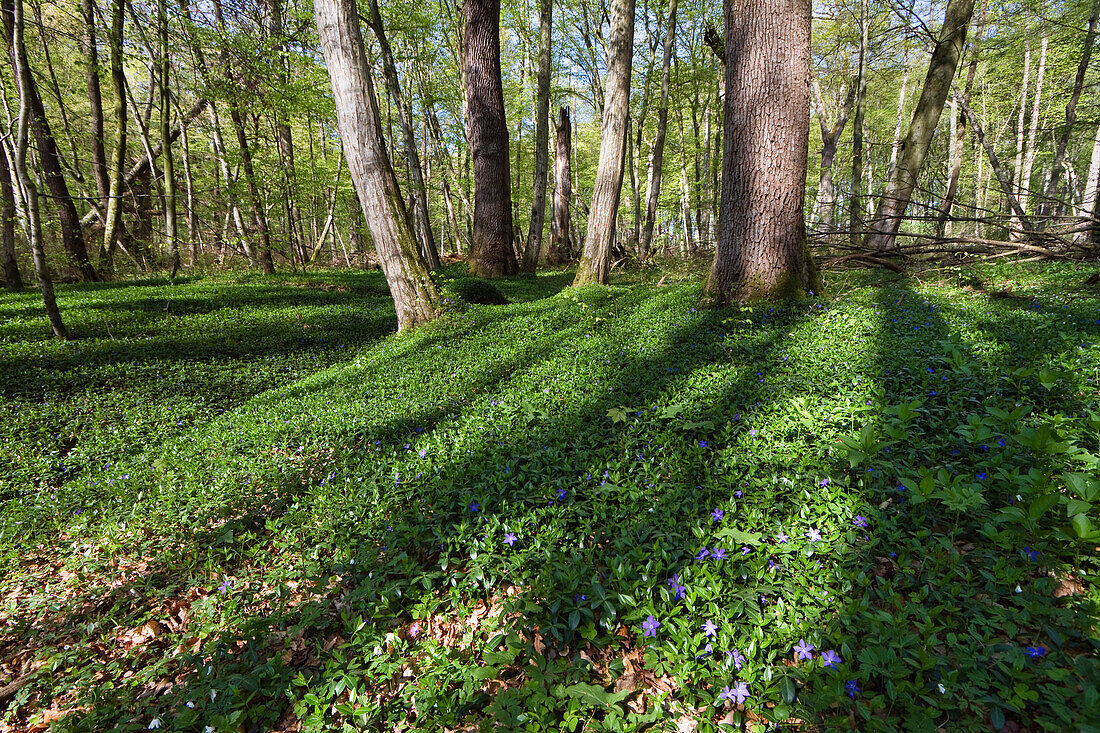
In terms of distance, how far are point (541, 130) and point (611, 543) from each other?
14.1 m

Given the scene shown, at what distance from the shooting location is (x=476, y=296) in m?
9.41

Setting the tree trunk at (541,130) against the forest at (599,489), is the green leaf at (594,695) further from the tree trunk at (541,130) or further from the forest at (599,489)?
the tree trunk at (541,130)

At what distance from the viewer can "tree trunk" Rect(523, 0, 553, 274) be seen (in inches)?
523

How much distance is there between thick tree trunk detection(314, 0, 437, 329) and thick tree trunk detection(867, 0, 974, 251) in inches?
344

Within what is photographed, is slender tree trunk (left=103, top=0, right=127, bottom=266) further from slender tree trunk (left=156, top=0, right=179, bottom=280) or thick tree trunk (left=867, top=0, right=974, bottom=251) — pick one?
thick tree trunk (left=867, top=0, right=974, bottom=251)

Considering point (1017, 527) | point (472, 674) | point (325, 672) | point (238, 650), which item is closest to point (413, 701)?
point (472, 674)

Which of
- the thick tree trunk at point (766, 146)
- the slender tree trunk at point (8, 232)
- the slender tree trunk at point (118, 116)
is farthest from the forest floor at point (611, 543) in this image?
the slender tree trunk at point (118, 116)

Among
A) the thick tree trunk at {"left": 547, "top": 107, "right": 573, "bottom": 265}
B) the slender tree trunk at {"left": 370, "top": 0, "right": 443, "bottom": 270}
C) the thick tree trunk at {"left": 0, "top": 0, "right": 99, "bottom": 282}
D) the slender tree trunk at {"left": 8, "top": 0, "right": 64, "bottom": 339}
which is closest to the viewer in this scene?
the slender tree trunk at {"left": 8, "top": 0, "right": 64, "bottom": 339}

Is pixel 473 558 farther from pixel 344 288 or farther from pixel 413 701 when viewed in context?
pixel 344 288

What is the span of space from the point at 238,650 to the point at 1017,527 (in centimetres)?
384

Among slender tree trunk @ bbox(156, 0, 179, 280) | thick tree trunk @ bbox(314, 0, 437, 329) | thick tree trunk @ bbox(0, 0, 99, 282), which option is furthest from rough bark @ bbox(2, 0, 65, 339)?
thick tree trunk @ bbox(0, 0, 99, 282)

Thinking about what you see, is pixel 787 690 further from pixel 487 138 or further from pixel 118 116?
pixel 118 116

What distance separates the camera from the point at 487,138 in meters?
13.1

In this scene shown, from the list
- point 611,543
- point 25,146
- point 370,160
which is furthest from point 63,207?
point 611,543
